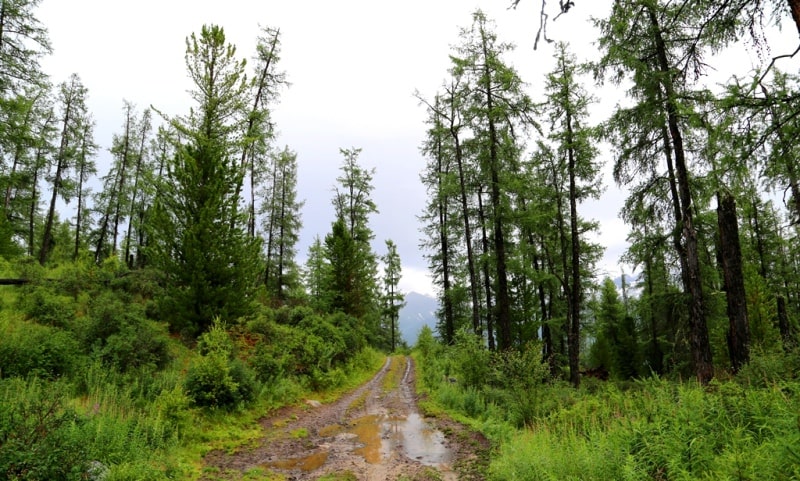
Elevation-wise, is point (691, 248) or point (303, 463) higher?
point (691, 248)

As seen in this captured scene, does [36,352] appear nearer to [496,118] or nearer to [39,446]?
[39,446]

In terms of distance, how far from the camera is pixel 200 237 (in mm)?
12906

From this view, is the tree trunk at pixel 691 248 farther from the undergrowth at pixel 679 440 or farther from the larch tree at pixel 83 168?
the larch tree at pixel 83 168

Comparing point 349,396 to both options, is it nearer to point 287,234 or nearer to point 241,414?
point 241,414

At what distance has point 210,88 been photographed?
15070 millimetres

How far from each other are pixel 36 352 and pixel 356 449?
7.12m

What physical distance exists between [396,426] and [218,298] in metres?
7.64

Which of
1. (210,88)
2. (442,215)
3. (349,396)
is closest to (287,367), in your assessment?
(349,396)

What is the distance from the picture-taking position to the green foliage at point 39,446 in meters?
4.04

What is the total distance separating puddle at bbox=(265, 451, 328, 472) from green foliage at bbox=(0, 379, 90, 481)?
9.01 feet

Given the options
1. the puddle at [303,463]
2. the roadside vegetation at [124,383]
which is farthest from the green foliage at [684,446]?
the roadside vegetation at [124,383]

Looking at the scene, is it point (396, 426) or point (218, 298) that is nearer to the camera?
point (396, 426)

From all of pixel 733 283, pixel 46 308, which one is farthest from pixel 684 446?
pixel 46 308

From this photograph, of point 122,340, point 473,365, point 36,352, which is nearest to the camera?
point 36,352
